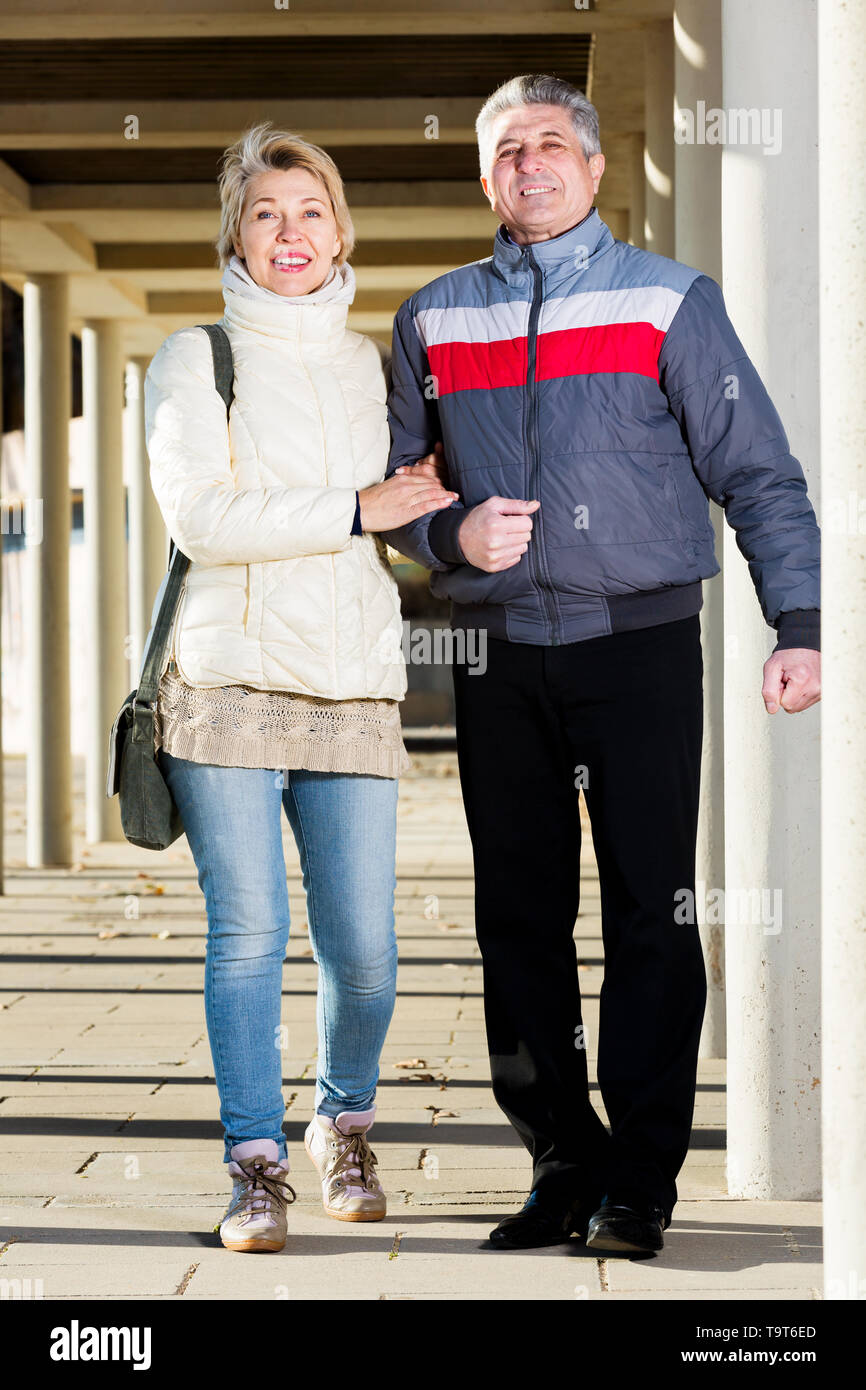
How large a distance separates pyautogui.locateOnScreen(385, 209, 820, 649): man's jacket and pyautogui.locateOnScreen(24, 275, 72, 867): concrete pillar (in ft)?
29.4

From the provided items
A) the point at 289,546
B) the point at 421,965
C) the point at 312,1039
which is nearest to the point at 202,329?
the point at 289,546

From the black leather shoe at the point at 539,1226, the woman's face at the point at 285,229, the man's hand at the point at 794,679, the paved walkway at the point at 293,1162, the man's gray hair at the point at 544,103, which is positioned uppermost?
the man's gray hair at the point at 544,103

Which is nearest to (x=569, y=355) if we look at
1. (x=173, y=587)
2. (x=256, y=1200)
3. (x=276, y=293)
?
(x=276, y=293)

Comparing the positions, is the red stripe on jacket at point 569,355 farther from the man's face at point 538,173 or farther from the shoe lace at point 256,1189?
the shoe lace at point 256,1189

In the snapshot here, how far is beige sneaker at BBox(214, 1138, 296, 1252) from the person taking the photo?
12.7ft

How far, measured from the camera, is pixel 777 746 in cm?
432

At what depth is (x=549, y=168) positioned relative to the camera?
148 inches

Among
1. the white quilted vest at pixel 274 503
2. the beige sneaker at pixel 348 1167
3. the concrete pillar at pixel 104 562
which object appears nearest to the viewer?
the white quilted vest at pixel 274 503

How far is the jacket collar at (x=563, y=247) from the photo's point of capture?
3795mm

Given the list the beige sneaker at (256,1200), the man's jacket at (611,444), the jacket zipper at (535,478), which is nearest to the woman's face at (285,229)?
the man's jacket at (611,444)

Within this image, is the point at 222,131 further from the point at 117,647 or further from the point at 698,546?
the point at 698,546

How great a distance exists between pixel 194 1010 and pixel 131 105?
4.94m

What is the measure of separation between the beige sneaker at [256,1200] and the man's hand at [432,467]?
4.70ft

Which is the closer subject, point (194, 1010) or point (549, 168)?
point (549, 168)
